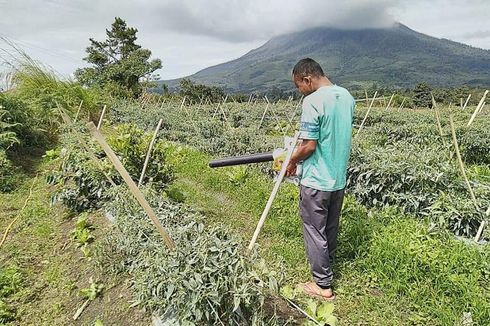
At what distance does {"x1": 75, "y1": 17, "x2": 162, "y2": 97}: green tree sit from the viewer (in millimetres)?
27656

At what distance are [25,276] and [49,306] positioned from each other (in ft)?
2.19

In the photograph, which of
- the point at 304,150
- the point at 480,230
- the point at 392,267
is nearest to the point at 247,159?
the point at 304,150

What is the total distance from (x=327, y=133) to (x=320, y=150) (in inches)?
5.9

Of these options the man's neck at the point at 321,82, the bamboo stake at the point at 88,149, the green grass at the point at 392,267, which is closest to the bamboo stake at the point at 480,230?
the green grass at the point at 392,267

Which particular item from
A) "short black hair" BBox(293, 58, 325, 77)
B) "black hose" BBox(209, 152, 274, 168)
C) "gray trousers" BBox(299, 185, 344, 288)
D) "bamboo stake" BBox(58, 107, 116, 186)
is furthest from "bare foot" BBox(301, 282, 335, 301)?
"bamboo stake" BBox(58, 107, 116, 186)

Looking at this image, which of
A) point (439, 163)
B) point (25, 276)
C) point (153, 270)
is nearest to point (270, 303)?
point (153, 270)

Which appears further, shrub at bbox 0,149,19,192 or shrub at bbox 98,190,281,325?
shrub at bbox 0,149,19,192

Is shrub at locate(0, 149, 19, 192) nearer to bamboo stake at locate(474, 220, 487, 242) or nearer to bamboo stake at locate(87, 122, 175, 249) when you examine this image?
bamboo stake at locate(87, 122, 175, 249)

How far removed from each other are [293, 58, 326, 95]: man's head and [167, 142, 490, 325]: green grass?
1.75 metres

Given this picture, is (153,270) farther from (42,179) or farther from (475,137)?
(475,137)

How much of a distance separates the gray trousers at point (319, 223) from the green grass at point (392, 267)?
346 mm

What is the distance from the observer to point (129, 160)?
179 inches

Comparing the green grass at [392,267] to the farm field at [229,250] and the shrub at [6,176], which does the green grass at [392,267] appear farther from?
the shrub at [6,176]

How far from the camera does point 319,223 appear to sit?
296 centimetres
